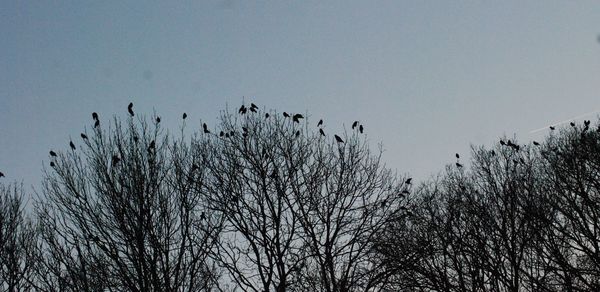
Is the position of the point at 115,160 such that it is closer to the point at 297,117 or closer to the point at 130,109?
the point at 130,109

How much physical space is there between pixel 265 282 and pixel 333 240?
217 cm

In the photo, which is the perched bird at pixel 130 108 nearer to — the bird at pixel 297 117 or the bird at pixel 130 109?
the bird at pixel 130 109

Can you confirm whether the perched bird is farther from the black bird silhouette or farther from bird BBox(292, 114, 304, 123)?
bird BBox(292, 114, 304, 123)

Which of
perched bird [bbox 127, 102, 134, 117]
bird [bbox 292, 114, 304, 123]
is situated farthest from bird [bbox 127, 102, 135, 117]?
bird [bbox 292, 114, 304, 123]

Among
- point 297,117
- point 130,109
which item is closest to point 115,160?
point 130,109

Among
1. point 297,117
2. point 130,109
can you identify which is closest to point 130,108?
point 130,109

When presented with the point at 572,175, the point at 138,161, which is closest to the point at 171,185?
the point at 138,161

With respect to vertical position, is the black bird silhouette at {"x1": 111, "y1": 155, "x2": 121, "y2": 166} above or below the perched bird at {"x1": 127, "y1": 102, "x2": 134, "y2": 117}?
below

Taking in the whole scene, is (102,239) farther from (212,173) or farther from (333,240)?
(333,240)

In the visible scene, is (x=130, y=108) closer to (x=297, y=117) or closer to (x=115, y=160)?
(x=115, y=160)

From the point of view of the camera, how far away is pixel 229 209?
40.2ft

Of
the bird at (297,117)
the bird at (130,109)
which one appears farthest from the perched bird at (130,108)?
the bird at (297,117)

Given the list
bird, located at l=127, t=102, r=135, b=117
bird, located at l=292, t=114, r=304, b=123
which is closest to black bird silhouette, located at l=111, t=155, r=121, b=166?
bird, located at l=127, t=102, r=135, b=117

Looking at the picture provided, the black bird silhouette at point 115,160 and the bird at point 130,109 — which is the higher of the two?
the bird at point 130,109
